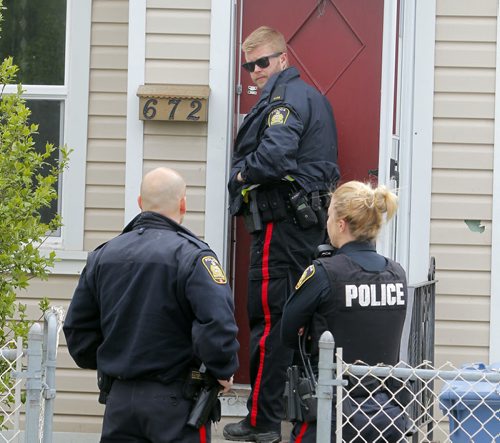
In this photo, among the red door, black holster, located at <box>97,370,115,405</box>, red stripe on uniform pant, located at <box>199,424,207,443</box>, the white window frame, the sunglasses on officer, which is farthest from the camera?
the white window frame

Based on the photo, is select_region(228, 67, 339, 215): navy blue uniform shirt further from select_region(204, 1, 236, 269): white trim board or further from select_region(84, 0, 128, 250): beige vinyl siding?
select_region(84, 0, 128, 250): beige vinyl siding

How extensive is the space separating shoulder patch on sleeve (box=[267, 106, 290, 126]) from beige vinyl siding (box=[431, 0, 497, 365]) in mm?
1061

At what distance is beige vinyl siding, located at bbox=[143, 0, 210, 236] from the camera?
6.71 metres

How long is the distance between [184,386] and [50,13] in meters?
3.84

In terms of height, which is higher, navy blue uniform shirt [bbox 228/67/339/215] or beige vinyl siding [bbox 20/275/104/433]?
navy blue uniform shirt [bbox 228/67/339/215]

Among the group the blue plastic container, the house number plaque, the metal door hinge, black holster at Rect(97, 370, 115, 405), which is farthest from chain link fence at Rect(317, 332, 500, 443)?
the house number plaque

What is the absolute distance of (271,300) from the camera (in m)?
6.16

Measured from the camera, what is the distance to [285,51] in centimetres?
650

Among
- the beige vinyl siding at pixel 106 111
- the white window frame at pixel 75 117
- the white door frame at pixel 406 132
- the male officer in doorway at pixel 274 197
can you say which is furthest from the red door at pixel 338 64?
the white window frame at pixel 75 117

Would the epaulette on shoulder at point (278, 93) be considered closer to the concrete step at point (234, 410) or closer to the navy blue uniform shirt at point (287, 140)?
the navy blue uniform shirt at point (287, 140)

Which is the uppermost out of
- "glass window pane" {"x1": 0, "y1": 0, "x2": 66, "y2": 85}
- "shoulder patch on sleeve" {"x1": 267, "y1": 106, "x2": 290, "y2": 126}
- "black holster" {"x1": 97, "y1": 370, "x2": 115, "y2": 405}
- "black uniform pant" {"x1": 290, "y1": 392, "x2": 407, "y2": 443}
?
"glass window pane" {"x1": 0, "y1": 0, "x2": 66, "y2": 85}

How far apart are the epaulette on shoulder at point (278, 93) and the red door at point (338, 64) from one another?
2.07 feet

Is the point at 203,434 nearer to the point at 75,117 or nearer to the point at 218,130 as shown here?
the point at 218,130

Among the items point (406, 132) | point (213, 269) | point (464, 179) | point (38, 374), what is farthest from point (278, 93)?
point (38, 374)
